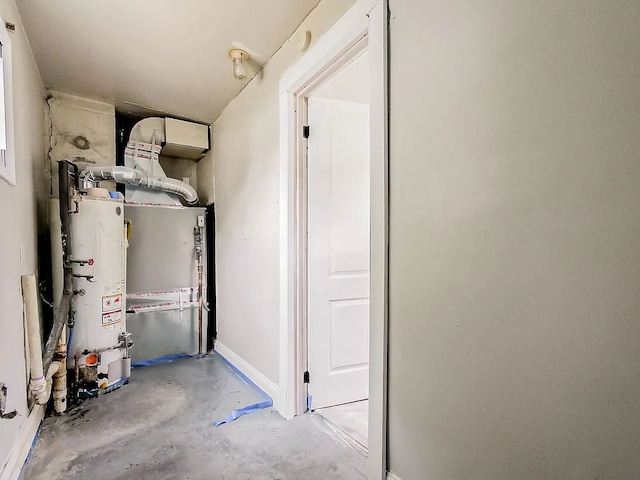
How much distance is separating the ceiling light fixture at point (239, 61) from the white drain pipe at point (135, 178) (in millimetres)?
1404

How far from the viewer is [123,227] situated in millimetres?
2709

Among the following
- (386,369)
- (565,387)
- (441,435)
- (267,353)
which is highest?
(565,387)

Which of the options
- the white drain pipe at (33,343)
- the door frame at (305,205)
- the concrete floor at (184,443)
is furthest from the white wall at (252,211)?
the white drain pipe at (33,343)

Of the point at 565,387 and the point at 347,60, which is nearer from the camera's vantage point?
the point at 565,387

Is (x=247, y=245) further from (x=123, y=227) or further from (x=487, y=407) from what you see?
(x=487, y=407)

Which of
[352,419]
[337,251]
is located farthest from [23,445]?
[337,251]

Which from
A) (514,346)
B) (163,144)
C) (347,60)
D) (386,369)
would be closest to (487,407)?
(514,346)

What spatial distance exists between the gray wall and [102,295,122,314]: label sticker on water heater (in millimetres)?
2279

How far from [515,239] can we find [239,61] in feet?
7.20

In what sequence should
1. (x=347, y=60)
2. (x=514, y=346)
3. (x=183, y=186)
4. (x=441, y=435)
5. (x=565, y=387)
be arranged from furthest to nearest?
(x=183, y=186)
(x=347, y=60)
(x=441, y=435)
(x=514, y=346)
(x=565, y=387)

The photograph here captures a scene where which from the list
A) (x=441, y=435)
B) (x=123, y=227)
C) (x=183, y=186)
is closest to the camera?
(x=441, y=435)

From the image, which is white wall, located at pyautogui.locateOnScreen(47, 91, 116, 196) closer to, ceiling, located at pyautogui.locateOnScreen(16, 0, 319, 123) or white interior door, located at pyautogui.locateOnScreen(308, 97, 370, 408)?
ceiling, located at pyautogui.locateOnScreen(16, 0, 319, 123)

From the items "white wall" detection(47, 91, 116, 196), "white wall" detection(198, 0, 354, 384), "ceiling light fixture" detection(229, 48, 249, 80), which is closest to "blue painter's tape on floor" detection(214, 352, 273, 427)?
"white wall" detection(198, 0, 354, 384)

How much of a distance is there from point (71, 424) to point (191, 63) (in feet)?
8.50
